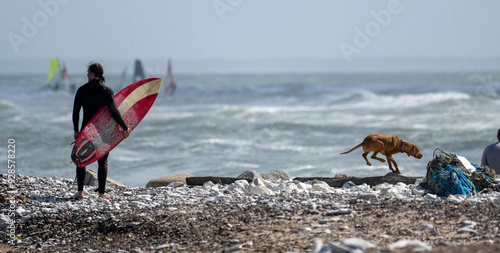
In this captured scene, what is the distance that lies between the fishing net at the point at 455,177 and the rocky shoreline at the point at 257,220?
0.14m

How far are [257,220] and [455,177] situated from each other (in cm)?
223

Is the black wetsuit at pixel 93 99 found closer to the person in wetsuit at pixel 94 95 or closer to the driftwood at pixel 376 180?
the person in wetsuit at pixel 94 95

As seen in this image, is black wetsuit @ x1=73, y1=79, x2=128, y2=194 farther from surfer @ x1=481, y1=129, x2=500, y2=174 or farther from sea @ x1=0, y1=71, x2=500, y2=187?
surfer @ x1=481, y1=129, x2=500, y2=174

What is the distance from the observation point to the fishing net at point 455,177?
581cm

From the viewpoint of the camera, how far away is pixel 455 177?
5.82 m

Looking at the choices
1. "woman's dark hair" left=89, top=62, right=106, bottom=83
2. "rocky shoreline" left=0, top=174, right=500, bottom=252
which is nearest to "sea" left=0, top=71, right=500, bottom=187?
"rocky shoreline" left=0, top=174, right=500, bottom=252

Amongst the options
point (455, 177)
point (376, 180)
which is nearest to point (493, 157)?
point (376, 180)

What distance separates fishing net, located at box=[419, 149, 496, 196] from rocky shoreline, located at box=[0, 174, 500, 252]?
14 cm

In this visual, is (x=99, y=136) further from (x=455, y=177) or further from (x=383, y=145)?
(x=455, y=177)

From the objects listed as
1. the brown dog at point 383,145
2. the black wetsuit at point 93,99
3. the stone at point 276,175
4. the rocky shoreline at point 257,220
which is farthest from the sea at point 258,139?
the black wetsuit at point 93,99

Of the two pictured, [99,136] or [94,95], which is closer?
[94,95]

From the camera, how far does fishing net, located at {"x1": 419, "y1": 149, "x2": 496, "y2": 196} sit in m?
5.81

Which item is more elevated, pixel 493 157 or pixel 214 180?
pixel 493 157

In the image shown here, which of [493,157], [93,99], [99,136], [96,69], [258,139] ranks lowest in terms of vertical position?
[258,139]
